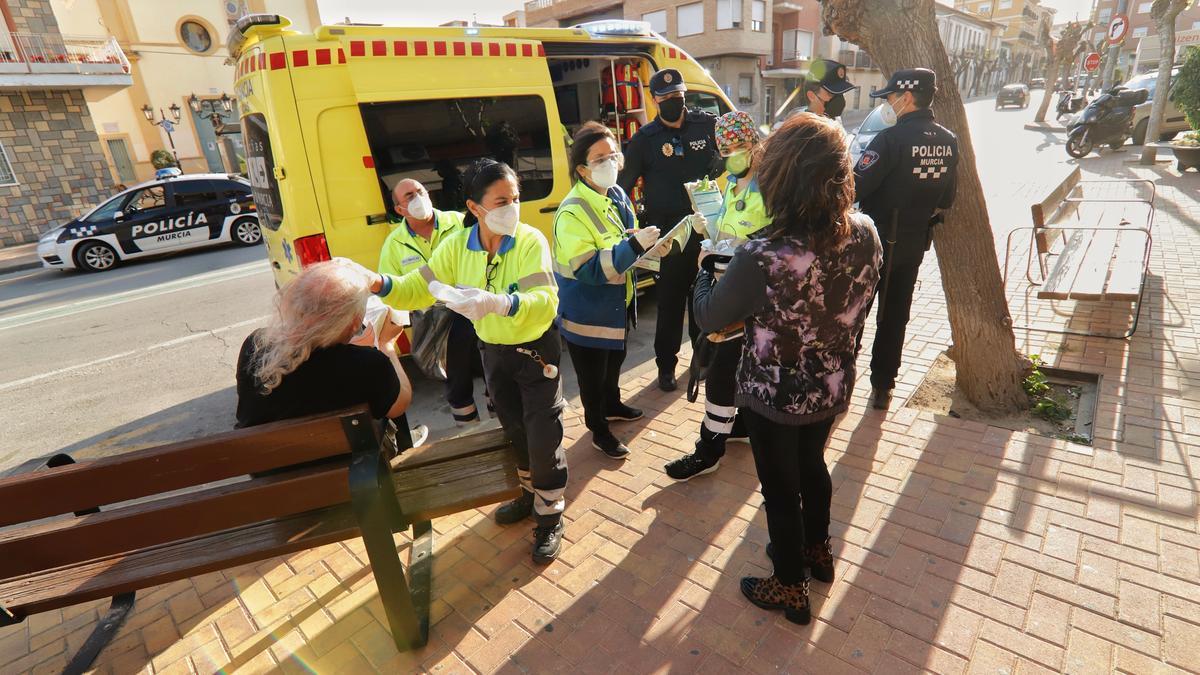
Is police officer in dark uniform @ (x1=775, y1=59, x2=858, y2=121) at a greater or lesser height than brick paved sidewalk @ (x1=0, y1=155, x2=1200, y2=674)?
greater

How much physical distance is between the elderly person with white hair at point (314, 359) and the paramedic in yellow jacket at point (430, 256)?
1.41m

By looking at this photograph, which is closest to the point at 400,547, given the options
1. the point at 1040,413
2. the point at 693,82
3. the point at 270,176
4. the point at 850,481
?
the point at 850,481

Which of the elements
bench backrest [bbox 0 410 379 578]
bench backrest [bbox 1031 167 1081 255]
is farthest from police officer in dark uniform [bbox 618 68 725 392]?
bench backrest [bbox 1031 167 1081 255]

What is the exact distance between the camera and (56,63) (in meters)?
15.5

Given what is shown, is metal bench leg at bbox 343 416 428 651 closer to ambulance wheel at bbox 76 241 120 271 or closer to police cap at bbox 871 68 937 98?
police cap at bbox 871 68 937 98

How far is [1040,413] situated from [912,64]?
228 cm

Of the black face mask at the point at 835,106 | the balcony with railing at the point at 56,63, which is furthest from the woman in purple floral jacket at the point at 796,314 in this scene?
the balcony with railing at the point at 56,63

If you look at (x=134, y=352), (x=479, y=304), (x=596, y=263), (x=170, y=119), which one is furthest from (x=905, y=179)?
(x=170, y=119)

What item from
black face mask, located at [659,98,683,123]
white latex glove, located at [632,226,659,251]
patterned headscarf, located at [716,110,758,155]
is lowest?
white latex glove, located at [632,226,659,251]

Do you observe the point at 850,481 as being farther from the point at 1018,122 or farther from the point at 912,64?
the point at 1018,122

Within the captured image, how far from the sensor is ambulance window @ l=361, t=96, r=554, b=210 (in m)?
4.45

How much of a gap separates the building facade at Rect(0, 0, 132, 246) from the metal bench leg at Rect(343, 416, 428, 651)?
64.7 feet

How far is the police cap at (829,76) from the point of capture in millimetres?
4641

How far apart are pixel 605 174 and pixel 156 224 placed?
1141 cm
